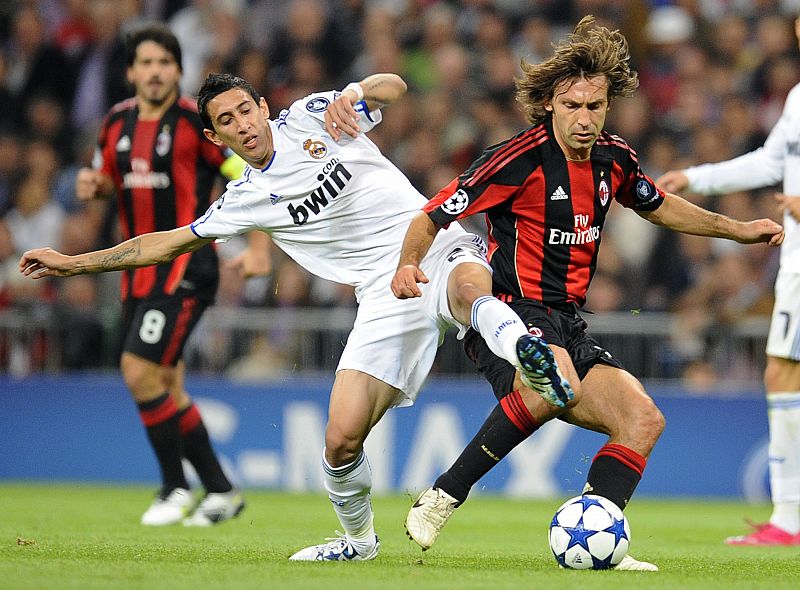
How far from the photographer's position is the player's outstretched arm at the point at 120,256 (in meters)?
5.86

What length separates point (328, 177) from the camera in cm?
601

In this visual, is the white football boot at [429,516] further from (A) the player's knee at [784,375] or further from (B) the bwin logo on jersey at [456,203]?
(A) the player's knee at [784,375]

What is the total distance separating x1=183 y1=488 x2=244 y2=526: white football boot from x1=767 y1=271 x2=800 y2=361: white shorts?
3.22 metres

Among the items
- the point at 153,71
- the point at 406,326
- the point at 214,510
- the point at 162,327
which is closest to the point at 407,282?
the point at 406,326

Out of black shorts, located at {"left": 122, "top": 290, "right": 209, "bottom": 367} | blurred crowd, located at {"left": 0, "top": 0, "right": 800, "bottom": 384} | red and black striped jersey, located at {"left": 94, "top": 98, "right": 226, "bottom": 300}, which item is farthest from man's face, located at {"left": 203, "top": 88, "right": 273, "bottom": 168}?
blurred crowd, located at {"left": 0, "top": 0, "right": 800, "bottom": 384}

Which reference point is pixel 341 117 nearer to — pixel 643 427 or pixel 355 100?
pixel 355 100

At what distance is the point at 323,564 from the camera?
5590 mm

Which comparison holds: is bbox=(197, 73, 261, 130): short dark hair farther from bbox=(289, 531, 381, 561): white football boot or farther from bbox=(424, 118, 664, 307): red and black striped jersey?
bbox=(289, 531, 381, 561): white football boot

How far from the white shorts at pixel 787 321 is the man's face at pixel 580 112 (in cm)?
228

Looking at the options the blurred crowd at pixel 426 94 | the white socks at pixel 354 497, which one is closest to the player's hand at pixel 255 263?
the white socks at pixel 354 497

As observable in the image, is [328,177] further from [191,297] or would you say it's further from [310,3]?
[310,3]

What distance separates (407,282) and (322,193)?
32.9 inches

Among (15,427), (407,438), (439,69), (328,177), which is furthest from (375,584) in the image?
(439,69)

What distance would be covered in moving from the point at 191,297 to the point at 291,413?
3.29 metres
